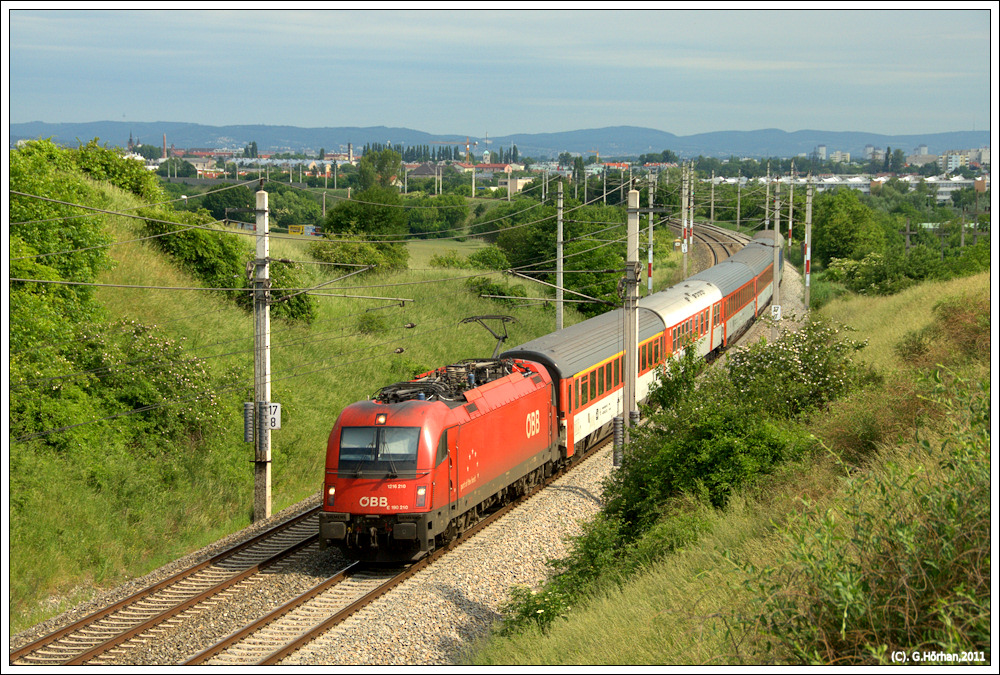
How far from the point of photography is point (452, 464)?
16891 millimetres

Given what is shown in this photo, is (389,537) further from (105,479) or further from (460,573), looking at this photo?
(105,479)

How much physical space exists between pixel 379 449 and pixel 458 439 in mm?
1583

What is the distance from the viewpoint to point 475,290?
5109 centimetres

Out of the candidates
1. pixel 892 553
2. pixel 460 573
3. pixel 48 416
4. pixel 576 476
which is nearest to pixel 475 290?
pixel 576 476

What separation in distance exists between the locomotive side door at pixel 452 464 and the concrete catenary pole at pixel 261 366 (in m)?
6.37

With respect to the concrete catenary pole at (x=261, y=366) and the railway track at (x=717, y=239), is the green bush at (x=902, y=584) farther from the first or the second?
the railway track at (x=717, y=239)

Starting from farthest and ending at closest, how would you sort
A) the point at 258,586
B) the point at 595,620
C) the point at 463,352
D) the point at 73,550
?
the point at 463,352, the point at 73,550, the point at 258,586, the point at 595,620

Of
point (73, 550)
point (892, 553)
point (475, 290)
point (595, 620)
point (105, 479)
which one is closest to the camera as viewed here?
point (892, 553)

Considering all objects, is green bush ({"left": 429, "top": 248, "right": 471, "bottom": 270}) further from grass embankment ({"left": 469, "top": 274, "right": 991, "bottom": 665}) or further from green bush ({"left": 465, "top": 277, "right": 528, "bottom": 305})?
grass embankment ({"left": 469, "top": 274, "right": 991, "bottom": 665})

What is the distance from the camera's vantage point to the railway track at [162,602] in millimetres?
13266

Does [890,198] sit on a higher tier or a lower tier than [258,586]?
higher

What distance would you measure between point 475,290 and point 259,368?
30269mm

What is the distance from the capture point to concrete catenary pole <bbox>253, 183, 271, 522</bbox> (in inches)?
829

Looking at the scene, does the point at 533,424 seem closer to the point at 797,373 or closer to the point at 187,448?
the point at 797,373
